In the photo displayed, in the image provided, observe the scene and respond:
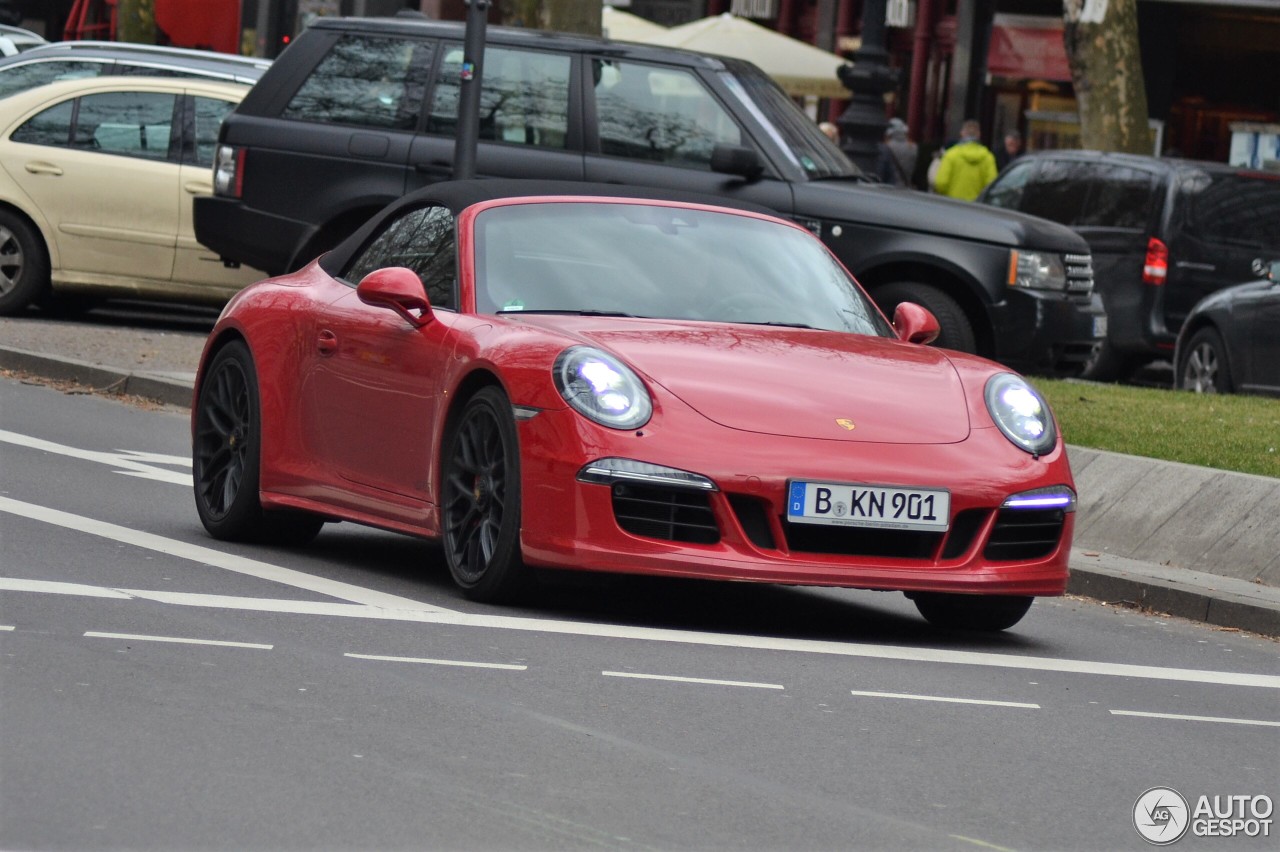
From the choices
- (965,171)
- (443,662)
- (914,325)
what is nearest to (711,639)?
(443,662)

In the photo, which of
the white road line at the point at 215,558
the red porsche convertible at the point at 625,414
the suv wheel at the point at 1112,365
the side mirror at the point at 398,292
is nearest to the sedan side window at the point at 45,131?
the suv wheel at the point at 1112,365

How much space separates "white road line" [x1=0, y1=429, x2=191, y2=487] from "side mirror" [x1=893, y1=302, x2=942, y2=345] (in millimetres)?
3589

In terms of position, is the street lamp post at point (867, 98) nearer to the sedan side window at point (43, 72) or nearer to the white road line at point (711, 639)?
the sedan side window at point (43, 72)

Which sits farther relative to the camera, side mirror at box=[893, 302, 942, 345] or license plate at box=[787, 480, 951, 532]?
side mirror at box=[893, 302, 942, 345]

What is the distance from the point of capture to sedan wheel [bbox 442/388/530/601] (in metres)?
7.50

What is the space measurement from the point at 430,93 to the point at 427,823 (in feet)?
35.4

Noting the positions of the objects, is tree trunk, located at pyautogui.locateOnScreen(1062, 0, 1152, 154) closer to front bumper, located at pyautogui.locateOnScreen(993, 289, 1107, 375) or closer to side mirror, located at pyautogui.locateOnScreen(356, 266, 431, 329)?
front bumper, located at pyautogui.locateOnScreen(993, 289, 1107, 375)

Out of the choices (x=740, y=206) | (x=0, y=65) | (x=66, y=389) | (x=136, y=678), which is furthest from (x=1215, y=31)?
(x=136, y=678)

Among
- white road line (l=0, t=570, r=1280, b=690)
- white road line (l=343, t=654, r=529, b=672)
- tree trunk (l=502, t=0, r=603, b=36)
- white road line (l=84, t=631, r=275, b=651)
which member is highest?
tree trunk (l=502, t=0, r=603, b=36)

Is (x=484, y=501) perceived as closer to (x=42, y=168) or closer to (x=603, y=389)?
(x=603, y=389)

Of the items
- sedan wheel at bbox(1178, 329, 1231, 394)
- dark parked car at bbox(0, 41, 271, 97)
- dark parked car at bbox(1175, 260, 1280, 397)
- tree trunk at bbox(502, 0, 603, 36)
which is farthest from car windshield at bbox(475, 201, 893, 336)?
tree trunk at bbox(502, 0, 603, 36)

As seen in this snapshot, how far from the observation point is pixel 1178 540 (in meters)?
10.2

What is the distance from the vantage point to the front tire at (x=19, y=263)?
685 inches

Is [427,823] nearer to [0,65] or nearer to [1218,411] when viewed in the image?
[1218,411]
